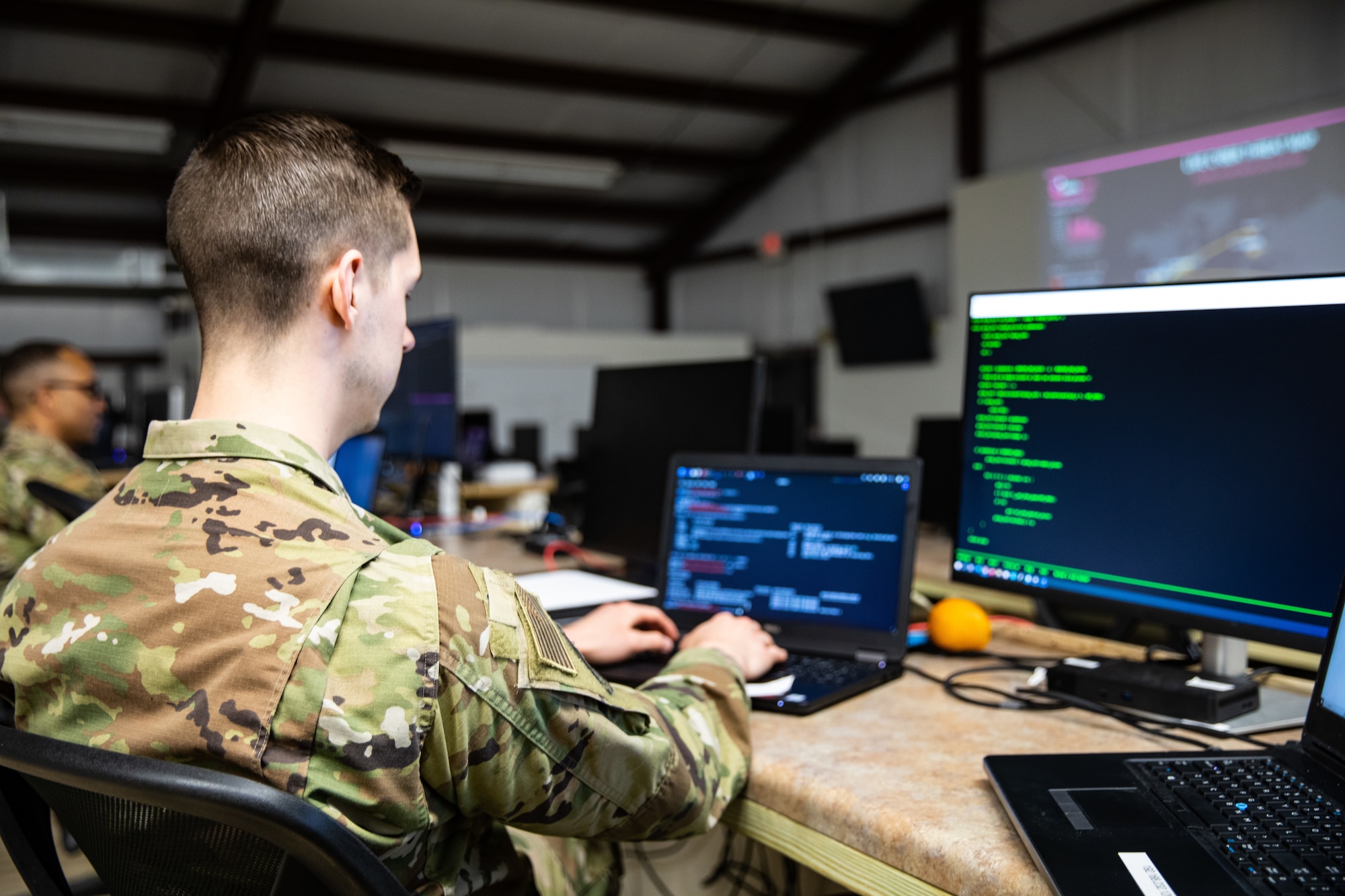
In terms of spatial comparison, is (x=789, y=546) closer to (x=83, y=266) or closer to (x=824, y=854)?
(x=824, y=854)

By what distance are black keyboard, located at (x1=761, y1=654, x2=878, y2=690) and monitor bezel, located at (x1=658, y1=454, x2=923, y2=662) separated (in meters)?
0.02

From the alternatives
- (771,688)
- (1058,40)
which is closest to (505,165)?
(1058,40)

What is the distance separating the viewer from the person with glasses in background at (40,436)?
8.57 feet

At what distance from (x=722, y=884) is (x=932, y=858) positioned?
96cm

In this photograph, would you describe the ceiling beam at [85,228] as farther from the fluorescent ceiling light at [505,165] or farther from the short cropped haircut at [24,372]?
the short cropped haircut at [24,372]

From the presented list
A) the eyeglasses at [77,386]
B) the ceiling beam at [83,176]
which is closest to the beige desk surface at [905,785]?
the eyeglasses at [77,386]

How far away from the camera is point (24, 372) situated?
10.7 feet

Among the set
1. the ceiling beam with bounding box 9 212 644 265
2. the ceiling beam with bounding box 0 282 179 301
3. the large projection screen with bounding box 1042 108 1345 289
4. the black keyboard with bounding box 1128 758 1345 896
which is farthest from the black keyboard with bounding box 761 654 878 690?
the ceiling beam with bounding box 0 282 179 301

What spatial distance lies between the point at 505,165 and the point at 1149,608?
664 centimetres

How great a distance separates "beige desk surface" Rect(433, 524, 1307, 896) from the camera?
744 mm

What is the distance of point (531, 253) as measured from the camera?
1042 centimetres

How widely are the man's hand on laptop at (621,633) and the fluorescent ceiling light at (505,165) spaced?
5.79m

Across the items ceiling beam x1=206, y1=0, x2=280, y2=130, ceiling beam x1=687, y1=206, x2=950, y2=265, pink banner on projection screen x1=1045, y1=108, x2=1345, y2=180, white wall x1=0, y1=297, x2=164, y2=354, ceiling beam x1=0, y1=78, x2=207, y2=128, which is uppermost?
ceiling beam x1=206, y1=0, x2=280, y2=130

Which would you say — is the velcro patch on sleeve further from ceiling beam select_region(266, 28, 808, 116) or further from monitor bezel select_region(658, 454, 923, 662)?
ceiling beam select_region(266, 28, 808, 116)
